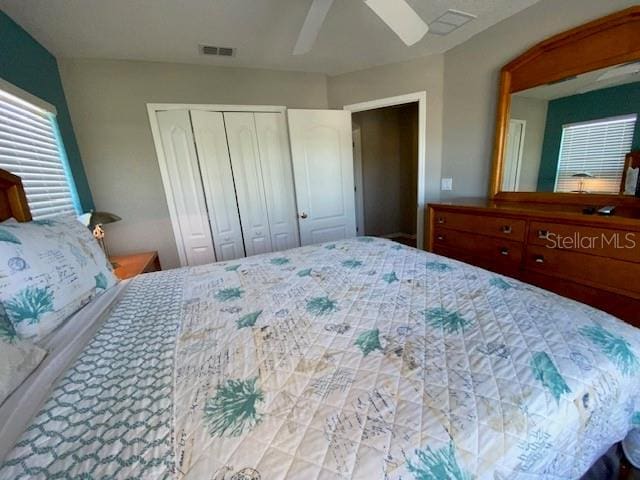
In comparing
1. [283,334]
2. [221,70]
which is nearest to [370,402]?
[283,334]

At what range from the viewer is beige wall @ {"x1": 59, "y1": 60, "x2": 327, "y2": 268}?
85.3 inches

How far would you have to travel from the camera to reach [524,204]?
1.93 metres

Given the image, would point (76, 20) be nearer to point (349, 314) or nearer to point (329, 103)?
point (329, 103)

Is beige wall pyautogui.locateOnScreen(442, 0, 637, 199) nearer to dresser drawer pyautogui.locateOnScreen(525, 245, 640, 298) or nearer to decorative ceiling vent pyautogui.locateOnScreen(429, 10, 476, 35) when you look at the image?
decorative ceiling vent pyautogui.locateOnScreen(429, 10, 476, 35)

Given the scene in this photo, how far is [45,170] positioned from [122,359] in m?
1.78

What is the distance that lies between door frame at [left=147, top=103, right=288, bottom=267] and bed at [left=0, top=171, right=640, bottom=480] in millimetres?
1574

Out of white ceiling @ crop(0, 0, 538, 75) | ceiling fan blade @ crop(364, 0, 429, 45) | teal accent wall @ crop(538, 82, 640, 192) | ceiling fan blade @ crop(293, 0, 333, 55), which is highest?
white ceiling @ crop(0, 0, 538, 75)

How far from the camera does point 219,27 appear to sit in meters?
1.87

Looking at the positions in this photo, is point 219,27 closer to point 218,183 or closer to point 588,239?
point 218,183

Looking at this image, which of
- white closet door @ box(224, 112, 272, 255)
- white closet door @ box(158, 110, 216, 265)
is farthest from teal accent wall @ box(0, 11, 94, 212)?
white closet door @ box(224, 112, 272, 255)

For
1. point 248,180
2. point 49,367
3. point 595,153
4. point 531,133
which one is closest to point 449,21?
point 531,133

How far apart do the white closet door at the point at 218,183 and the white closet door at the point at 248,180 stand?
59mm

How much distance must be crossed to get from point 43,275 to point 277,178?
6.89 feet

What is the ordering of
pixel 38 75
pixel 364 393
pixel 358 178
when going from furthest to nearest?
pixel 358 178 → pixel 38 75 → pixel 364 393
